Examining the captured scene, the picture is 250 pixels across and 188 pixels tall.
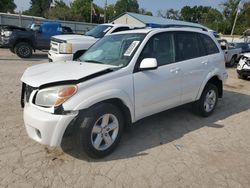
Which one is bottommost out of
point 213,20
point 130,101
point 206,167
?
point 206,167

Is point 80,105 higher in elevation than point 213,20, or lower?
lower

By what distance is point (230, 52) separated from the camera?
53.9ft

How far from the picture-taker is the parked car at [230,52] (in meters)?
16.2

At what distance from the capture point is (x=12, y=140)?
4.30 m

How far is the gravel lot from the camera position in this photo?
134 inches

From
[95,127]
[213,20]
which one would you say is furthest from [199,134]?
[213,20]

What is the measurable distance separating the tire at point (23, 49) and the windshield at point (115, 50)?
32.7ft

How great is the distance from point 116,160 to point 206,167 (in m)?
1.25

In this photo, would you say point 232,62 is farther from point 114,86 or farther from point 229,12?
point 229,12

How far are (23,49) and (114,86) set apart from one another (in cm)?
1153

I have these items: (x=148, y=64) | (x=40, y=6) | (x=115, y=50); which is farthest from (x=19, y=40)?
(x=40, y=6)

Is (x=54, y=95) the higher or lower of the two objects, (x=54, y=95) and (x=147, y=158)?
the higher

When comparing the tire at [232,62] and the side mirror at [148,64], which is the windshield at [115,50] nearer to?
the side mirror at [148,64]

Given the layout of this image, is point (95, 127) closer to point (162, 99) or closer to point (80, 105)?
point (80, 105)
